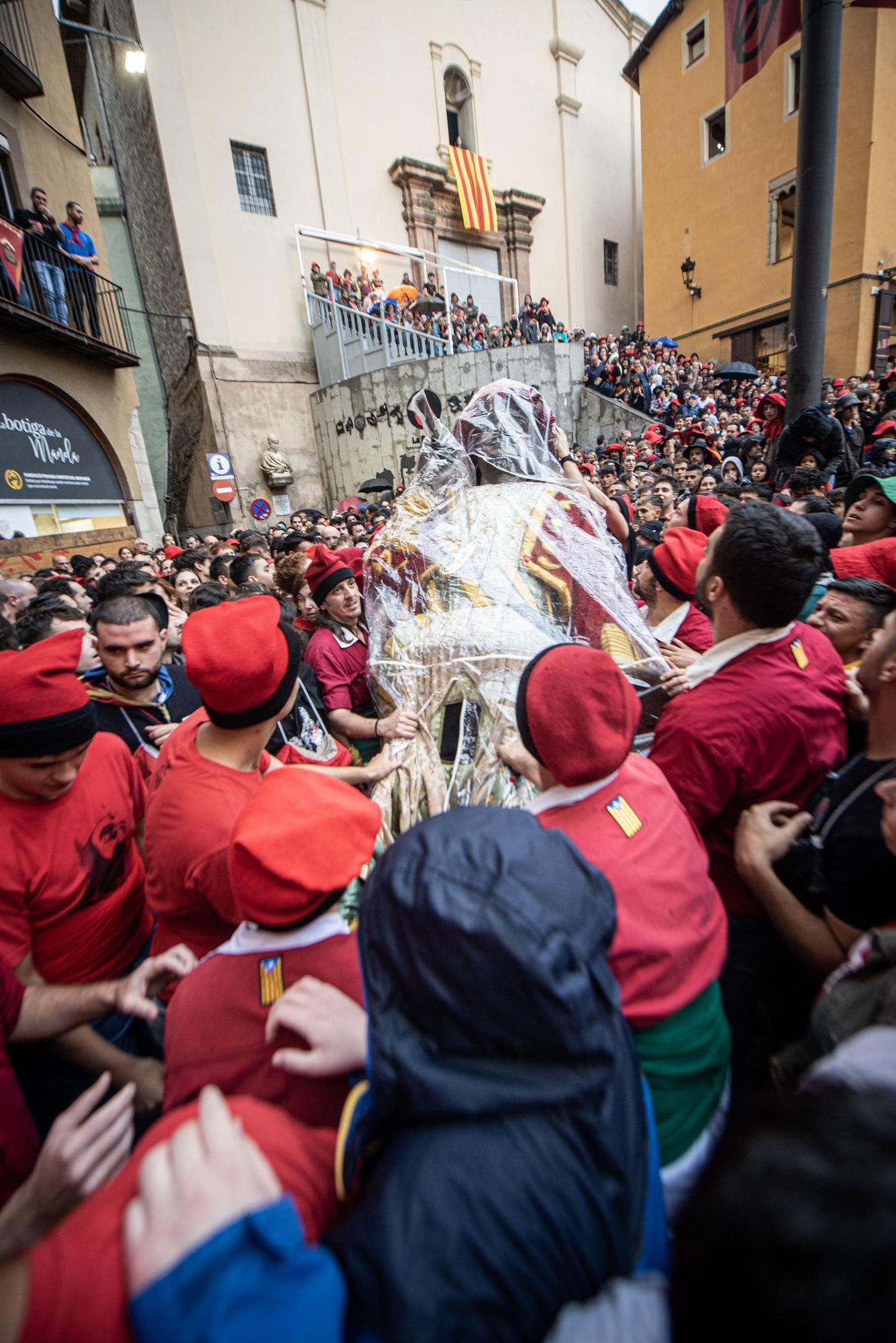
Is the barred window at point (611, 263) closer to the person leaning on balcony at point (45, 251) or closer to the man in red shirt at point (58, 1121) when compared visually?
the person leaning on balcony at point (45, 251)

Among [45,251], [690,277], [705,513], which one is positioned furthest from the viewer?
[690,277]

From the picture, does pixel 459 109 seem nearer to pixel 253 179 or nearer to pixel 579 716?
pixel 253 179

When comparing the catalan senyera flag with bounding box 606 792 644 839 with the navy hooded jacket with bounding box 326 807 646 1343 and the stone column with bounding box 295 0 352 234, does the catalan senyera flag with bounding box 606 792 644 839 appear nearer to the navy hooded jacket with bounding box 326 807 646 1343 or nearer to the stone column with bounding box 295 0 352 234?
the navy hooded jacket with bounding box 326 807 646 1343

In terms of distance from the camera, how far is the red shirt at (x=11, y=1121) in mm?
1308

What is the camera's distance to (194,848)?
60.1 inches

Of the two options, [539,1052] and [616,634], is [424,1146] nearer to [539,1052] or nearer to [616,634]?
[539,1052]

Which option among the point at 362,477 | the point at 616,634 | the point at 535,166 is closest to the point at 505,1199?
the point at 616,634

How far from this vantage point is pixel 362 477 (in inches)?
607

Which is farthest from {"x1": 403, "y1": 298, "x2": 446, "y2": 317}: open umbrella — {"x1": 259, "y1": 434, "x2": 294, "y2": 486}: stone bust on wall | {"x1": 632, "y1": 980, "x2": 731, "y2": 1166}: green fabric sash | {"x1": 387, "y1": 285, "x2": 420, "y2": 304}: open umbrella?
{"x1": 632, "y1": 980, "x2": 731, "y2": 1166}: green fabric sash

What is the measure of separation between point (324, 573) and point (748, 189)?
23080mm

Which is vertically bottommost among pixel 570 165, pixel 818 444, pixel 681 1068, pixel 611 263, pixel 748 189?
pixel 681 1068

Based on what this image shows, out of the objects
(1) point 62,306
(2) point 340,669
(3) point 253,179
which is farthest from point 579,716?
(3) point 253,179

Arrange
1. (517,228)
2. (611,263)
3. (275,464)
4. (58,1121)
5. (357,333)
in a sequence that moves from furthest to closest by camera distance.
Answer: (611,263) < (517,228) < (275,464) < (357,333) < (58,1121)

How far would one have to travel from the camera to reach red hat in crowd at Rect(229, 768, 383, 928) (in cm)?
109
